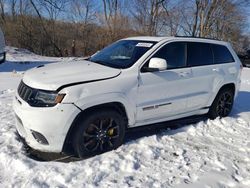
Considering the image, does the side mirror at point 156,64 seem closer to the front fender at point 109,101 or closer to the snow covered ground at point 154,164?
the front fender at point 109,101

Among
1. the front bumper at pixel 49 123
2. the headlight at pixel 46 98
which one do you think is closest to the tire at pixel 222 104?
the front bumper at pixel 49 123

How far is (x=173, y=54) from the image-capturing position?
4969 millimetres

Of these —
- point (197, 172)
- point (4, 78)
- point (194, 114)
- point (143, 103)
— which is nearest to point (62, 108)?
point (143, 103)

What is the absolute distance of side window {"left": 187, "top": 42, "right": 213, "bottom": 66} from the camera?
5223 millimetres

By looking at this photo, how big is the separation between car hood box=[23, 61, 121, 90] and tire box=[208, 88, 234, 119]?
2.40 meters

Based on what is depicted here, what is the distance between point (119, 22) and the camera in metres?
27.1

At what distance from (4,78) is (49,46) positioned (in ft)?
56.8

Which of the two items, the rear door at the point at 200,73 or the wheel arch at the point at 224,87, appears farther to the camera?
the wheel arch at the point at 224,87

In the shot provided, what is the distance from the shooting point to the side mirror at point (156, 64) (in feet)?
14.4

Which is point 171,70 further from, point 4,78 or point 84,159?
point 4,78

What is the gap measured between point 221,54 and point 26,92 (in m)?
3.73

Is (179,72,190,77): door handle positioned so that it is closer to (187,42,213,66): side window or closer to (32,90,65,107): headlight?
(187,42,213,66): side window

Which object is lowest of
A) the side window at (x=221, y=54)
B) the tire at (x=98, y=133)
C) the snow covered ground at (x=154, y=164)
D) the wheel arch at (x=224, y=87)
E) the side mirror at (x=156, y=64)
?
the snow covered ground at (x=154, y=164)

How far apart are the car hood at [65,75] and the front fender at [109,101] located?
0.78ft
